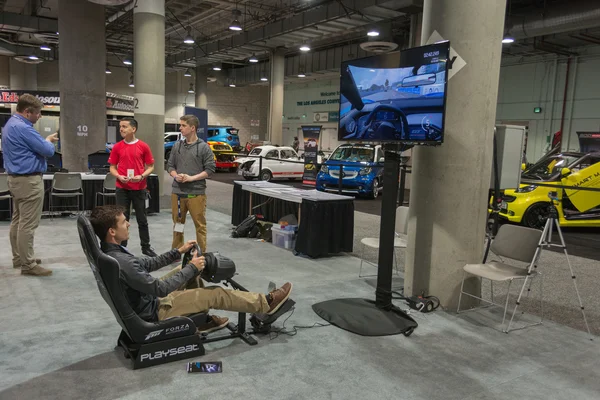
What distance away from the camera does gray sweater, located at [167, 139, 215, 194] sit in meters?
5.36

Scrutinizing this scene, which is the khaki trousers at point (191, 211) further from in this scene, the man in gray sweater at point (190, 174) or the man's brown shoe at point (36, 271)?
the man's brown shoe at point (36, 271)

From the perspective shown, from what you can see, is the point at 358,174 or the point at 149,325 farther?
the point at 358,174

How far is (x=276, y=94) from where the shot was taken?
2255 cm

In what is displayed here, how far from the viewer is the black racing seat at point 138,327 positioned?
276cm

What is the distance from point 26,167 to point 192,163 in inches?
66.0

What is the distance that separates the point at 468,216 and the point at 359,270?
1.79m

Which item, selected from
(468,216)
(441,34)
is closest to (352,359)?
(468,216)

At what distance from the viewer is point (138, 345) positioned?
3.08 meters

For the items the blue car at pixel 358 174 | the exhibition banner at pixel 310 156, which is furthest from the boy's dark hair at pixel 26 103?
the exhibition banner at pixel 310 156

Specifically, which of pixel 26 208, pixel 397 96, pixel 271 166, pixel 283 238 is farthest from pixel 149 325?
pixel 271 166

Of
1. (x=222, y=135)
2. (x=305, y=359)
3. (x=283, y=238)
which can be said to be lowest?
(x=305, y=359)

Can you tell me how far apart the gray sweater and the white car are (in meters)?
10.8

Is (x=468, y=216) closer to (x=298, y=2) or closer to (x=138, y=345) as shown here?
(x=138, y=345)

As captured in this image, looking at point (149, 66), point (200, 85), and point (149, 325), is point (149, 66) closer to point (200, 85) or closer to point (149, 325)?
point (149, 325)
